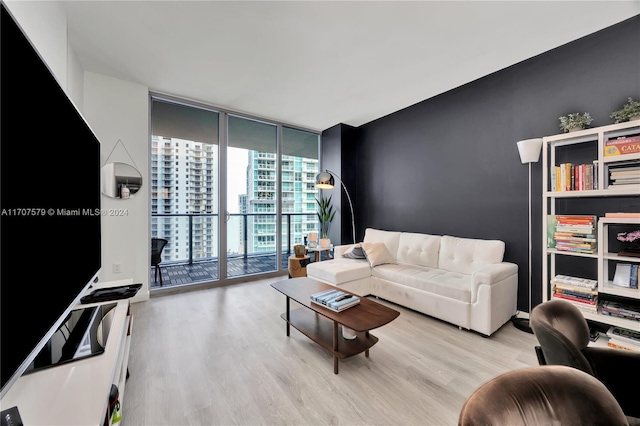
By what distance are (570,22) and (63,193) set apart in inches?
154

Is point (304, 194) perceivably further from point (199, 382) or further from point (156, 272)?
point (199, 382)

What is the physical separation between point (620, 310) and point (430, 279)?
1415 millimetres

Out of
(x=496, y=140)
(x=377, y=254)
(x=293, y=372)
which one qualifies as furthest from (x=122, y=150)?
(x=496, y=140)

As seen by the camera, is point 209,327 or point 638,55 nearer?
point 638,55

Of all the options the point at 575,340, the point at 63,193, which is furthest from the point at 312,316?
the point at 63,193

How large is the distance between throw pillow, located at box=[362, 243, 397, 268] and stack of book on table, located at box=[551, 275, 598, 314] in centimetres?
175

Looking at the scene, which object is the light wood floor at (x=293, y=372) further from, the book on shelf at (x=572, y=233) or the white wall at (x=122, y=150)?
the book on shelf at (x=572, y=233)

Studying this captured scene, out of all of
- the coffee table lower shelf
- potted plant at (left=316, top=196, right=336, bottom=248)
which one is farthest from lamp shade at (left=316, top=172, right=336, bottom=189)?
the coffee table lower shelf

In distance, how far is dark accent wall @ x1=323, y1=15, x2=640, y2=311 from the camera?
2.34 metres

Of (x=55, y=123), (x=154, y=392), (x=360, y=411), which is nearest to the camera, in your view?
(x=55, y=123)

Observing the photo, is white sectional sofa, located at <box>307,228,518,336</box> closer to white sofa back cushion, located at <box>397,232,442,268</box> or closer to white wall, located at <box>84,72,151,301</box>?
white sofa back cushion, located at <box>397,232,442,268</box>

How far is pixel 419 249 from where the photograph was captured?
139 inches

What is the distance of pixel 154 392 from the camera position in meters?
1.69

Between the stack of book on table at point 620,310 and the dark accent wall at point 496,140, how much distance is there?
2.06 ft
